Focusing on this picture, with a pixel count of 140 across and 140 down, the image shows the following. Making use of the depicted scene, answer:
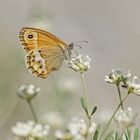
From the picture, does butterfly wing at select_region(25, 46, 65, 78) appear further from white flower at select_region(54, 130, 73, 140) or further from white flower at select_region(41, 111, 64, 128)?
white flower at select_region(54, 130, 73, 140)

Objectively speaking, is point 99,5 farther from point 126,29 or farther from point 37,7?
point 37,7

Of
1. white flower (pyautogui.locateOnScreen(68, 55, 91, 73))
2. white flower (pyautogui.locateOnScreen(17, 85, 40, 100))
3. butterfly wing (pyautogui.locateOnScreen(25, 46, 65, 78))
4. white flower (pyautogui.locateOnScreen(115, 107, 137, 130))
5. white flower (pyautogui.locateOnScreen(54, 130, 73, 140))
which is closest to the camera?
white flower (pyautogui.locateOnScreen(54, 130, 73, 140))

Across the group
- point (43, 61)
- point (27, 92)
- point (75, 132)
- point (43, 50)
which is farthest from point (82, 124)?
point (43, 50)

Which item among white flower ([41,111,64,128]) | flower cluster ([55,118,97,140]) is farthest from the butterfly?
flower cluster ([55,118,97,140])

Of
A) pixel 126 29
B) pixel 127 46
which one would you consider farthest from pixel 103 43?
pixel 126 29

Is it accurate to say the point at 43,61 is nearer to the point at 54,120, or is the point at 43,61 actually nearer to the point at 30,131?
the point at 54,120
